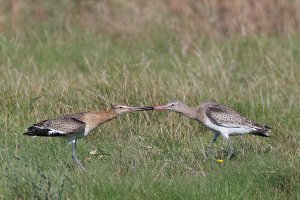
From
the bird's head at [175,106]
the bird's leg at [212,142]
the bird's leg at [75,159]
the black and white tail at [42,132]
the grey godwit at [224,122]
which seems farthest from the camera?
the bird's head at [175,106]

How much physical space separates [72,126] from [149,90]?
2264 mm

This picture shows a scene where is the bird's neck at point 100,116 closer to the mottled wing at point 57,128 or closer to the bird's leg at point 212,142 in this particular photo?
the mottled wing at point 57,128

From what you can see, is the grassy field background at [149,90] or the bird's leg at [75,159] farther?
the bird's leg at [75,159]

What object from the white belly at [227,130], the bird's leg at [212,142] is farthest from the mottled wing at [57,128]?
the white belly at [227,130]

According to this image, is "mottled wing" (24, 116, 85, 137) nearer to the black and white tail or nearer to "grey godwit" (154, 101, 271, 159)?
the black and white tail

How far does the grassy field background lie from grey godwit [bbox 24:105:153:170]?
200 millimetres

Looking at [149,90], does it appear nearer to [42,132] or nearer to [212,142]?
[212,142]

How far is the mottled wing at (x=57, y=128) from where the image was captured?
8.64 m

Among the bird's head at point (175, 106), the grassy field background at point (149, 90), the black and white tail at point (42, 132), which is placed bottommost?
the grassy field background at point (149, 90)

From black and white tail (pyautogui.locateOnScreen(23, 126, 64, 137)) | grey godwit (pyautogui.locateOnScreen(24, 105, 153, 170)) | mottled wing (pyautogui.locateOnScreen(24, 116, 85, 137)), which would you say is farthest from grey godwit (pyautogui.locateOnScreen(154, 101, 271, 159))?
black and white tail (pyautogui.locateOnScreen(23, 126, 64, 137))

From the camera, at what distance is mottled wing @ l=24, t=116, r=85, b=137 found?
28.3ft

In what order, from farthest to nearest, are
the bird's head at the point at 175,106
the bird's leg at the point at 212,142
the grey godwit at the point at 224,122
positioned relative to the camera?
the bird's head at the point at 175,106
the grey godwit at the point at 224,122
the bird's leg at the point at 212,142

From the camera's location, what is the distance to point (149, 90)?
35.4ft

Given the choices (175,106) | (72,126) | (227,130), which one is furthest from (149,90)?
(72,126)
